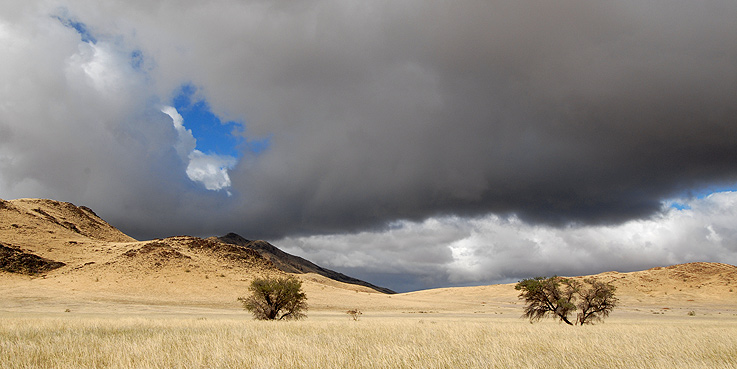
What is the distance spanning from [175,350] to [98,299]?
61.7 m

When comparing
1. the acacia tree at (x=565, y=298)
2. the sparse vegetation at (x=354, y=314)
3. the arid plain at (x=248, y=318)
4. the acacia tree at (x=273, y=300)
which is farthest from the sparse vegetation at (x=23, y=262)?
the acacia tree at (x=565, y=298)

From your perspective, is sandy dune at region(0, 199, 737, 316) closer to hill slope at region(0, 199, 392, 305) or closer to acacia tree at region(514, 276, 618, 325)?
hill slope at region(0, 199, 392, 305)

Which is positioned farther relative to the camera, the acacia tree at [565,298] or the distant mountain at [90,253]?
the distant mountain at [90,253]

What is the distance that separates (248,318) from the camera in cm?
4009

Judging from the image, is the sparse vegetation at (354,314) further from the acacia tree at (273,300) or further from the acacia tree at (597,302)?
the acacia tree at (597,302)

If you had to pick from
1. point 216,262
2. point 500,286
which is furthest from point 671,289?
point 216,262

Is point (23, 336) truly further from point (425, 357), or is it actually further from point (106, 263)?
point (106, 263)

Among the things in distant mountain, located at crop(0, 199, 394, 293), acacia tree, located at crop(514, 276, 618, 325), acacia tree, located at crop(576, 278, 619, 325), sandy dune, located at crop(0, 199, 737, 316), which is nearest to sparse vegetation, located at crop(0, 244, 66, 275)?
distant mountain, located at crop(0, 199, 394, 293)

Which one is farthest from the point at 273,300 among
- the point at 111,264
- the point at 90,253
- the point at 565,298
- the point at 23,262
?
the point at 90,253

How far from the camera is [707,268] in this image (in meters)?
110

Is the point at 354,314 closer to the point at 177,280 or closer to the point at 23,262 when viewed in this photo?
the point at 177,280

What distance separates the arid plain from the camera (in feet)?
34.4

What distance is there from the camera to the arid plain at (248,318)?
1049cm

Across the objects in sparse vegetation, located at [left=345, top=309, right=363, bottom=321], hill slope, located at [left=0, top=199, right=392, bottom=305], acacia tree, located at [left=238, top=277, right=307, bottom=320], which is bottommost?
sparse vegetation, located at [left=345, top=309, right=363, bottom=321]
